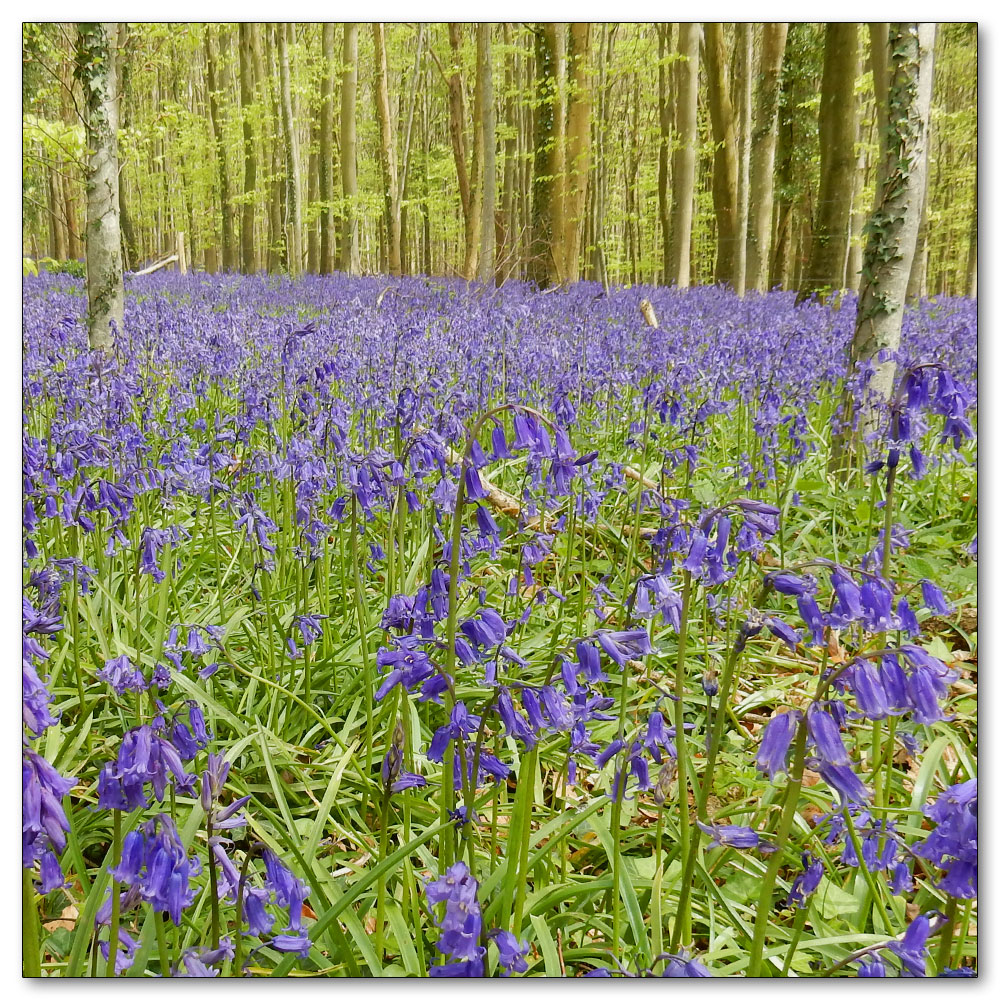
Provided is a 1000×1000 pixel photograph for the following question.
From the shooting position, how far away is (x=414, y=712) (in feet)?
7.00

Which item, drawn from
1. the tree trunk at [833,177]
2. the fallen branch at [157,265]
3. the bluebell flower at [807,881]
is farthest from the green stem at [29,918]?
the tree trunk at [833,177]

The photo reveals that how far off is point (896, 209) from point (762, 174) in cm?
143

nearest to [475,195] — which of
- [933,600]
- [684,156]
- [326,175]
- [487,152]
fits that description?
[487,152]

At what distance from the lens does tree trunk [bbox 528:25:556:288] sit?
2.90m

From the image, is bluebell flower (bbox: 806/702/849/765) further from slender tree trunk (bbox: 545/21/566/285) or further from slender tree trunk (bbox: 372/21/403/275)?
slender tree trunk (bbox: 372/21/403/275)

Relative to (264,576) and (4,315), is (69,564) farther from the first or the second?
(4,315)

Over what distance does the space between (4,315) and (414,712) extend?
5.42ft

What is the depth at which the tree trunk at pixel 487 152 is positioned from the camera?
2.96 metres

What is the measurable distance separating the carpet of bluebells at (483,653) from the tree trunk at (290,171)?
234 millimetres

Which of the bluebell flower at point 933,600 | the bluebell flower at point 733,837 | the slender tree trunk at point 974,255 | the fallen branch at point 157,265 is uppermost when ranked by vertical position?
the fallen branch at point 157,265

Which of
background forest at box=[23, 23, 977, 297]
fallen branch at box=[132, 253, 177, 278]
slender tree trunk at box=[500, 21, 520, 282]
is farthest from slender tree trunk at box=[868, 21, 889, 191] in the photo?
fallen branch at box=[132, 253, 177, 278]

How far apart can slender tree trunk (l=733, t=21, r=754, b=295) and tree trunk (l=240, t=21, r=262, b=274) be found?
176cm

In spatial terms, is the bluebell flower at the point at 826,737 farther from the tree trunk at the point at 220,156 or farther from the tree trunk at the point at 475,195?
the tree trunk at the point at 475,195

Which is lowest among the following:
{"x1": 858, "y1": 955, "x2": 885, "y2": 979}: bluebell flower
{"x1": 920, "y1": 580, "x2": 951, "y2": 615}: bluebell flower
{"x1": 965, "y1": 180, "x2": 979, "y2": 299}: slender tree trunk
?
{"x1": 858, "y1": 955, "x2": 885, "y2": 979}: bluebell flower
